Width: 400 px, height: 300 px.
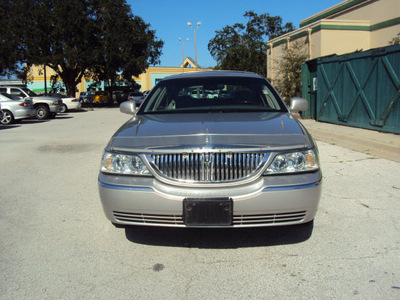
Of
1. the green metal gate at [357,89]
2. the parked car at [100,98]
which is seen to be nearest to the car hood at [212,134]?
the green metal gate at [357,89]

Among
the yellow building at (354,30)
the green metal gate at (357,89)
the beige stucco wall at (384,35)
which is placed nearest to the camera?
the green metal gate at (357,89)

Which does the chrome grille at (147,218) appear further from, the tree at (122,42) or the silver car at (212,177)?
the tree at (122,42)

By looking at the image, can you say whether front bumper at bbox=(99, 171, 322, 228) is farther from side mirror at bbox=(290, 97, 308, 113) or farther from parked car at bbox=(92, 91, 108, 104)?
parked car at bbox=(92, 91, 108, 104)

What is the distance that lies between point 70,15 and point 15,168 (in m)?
27.2

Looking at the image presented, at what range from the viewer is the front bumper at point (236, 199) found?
9.62 feet

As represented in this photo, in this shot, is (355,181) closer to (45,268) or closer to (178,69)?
(45,268)

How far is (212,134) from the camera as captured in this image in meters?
3.17

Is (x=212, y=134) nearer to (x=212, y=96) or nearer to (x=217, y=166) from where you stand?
(x=217, y=166)

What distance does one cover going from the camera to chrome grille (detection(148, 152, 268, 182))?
300 centimetres

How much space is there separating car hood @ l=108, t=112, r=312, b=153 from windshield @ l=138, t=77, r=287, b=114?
525 mm

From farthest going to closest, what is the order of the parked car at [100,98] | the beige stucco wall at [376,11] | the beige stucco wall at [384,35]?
the parked car at [100,98] < the beige stucco wall at [384,35] < the beige stucco wall at [376,11]

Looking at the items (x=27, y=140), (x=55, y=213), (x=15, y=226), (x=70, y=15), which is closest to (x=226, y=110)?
(x=55, y=213)

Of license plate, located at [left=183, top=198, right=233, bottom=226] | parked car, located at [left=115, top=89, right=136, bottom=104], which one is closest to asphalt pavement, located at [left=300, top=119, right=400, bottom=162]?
license plate, located at [left=183, top=198, right=233, bottom=226]

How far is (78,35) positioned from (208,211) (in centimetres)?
3258
